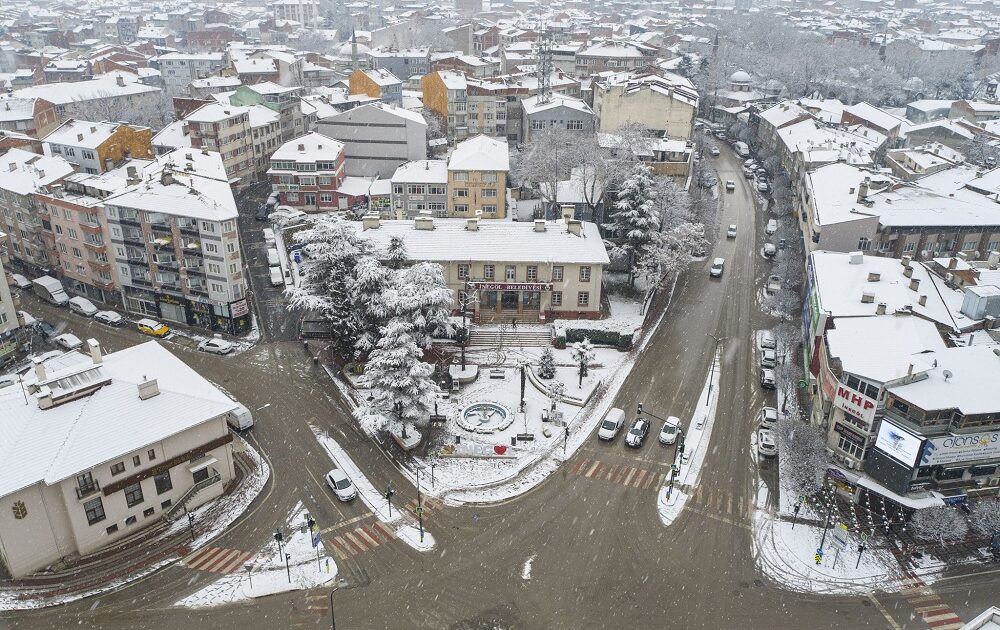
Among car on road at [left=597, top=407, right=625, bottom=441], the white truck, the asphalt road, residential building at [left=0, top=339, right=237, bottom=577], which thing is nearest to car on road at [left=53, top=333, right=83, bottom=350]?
the white truck

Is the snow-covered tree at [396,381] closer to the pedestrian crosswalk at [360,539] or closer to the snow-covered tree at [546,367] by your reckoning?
the pedestrian crosswalk at [360,539]

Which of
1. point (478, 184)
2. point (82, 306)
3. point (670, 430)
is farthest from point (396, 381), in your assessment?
point (478, 184)

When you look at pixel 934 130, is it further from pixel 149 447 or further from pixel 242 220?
pixel 149 447

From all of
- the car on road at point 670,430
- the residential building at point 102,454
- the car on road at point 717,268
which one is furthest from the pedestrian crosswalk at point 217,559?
the car on road at point 717,268

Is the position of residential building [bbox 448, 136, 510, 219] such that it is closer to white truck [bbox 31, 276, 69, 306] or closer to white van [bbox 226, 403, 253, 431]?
white van [bbox 226, 403, 253, 431]

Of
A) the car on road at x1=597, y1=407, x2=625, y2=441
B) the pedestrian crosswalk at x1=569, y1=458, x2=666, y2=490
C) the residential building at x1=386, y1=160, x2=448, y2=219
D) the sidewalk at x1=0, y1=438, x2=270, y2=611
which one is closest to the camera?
the sidewalk at x1=0, y1=438, x2=270, y2=611

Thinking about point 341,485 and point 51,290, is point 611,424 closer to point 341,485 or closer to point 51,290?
point 341,485
